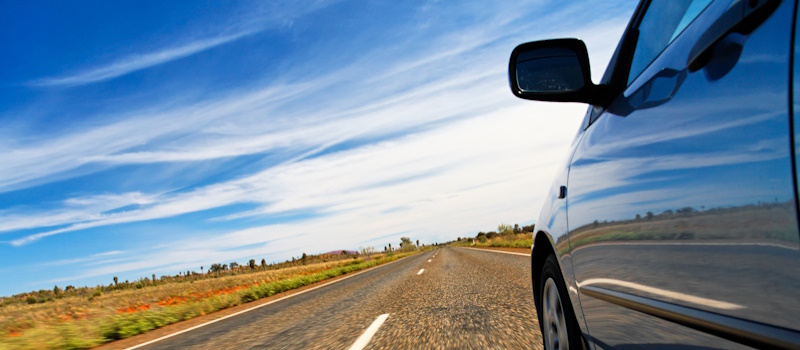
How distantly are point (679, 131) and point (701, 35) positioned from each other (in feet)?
0.84

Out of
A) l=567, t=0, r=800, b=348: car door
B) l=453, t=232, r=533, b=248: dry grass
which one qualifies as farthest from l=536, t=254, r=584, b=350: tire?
l=453, t=232, r=533, b=248: dry grass

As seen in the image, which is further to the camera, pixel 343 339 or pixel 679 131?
pixel 343 339

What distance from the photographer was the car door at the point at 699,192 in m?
0.97

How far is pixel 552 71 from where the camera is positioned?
2264 millimetres

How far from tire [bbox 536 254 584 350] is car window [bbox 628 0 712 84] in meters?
1.19

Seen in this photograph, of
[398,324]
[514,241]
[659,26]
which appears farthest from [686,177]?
[514,241]

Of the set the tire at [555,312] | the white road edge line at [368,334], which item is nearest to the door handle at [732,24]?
the tire at [555,312]

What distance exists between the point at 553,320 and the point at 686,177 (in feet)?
6.29

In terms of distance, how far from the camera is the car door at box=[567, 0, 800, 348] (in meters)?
0.97

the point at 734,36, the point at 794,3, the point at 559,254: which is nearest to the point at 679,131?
the point at 734,36

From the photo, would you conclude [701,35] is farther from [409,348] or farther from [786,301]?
[409,348]

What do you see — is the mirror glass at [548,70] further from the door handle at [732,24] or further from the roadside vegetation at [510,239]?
the roadside vegetation at [510,239]

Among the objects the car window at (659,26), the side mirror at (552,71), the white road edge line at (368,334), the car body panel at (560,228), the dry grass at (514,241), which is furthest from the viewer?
the dry grass at (514,241)

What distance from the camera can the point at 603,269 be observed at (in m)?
1.86
